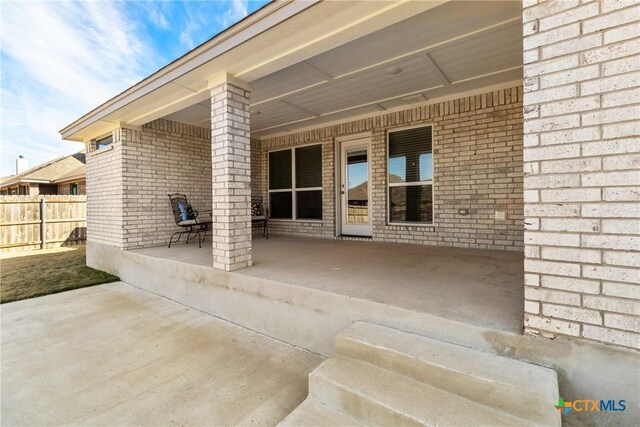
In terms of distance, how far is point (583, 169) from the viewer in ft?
4.91

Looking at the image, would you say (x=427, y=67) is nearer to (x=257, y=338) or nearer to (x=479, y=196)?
(x=479, y=196)


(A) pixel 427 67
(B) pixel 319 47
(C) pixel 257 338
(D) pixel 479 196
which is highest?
(A) pixel 427 67

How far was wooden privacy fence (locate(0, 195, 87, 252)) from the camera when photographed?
27.6ft

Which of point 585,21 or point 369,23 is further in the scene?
point 369,23

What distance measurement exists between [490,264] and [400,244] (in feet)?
6.00

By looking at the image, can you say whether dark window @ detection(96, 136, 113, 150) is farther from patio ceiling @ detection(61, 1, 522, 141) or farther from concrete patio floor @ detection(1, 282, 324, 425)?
concrete patio floor @ detection(1, 282, 324, 425)

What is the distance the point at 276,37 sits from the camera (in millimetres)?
2619

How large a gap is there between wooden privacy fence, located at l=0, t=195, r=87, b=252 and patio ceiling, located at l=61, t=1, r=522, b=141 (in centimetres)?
577

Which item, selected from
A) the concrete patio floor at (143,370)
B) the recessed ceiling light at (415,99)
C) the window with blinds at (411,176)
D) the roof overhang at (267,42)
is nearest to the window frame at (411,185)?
the window with blinds at (411,176)

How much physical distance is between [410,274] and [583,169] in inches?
70.7

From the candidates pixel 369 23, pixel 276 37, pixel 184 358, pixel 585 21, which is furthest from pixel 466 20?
pixel 184 358

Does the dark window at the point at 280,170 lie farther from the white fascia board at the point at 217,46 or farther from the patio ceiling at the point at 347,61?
the white fascia board at the point at 217,46

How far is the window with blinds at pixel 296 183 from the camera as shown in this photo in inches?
256

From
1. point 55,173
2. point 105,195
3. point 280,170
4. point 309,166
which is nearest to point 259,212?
point 280,170
